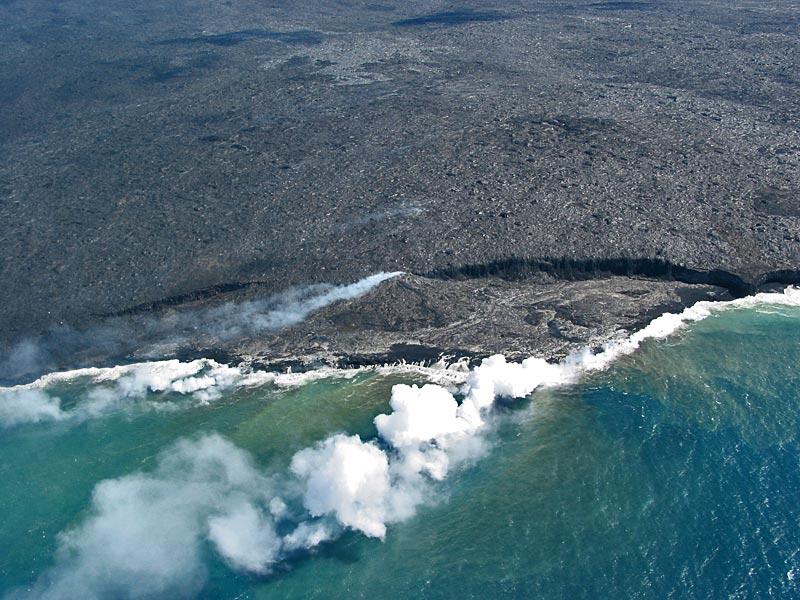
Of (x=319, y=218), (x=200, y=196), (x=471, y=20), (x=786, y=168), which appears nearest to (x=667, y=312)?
(x=786, y=168)

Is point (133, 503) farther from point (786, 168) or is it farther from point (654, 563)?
point (786, 168)

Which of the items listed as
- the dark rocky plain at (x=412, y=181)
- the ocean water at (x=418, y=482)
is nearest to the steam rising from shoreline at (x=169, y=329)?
the dark rocky plain at (x=412, y=181)

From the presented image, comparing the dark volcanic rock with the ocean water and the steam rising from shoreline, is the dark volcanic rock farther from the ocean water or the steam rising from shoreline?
the ocean water

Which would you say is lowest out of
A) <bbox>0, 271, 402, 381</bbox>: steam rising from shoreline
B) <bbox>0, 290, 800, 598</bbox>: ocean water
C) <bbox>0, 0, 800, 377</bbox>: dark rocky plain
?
<bbox>0, 290, 800, 598</bbox>: ocean water

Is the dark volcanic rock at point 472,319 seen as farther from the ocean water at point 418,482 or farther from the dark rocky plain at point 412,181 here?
the ocean water at point 418,482

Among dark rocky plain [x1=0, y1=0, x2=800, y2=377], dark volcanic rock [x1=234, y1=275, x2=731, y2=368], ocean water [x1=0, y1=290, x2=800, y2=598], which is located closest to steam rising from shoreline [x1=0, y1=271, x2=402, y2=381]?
dark rocky plain [x1=0, y1=0, x2=800, y2=377]

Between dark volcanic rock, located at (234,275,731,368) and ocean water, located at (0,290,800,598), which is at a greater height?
dark volcanic rock, located at (234,275,731,368)
